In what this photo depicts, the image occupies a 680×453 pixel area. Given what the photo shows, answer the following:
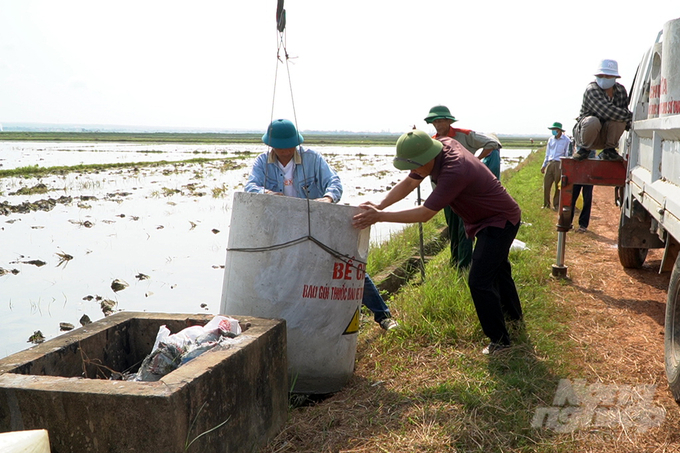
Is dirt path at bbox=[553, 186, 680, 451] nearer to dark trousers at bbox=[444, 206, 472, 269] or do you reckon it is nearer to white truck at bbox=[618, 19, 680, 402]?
white truck at bbox=[618, 19, 680, 402]

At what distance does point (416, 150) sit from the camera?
11.9ft

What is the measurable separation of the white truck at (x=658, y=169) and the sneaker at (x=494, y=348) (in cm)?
97

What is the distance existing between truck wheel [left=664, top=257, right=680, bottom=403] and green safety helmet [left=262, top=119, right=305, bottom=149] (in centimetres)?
241

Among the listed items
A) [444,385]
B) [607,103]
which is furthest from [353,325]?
[607,103]

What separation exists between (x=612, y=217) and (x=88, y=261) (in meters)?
8.36

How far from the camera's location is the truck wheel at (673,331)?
3281mm

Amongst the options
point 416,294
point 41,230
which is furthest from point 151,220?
point 416,294

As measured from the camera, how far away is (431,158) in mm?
3658

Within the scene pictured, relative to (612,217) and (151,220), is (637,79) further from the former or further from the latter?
(151,220)

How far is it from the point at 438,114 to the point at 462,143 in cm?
44

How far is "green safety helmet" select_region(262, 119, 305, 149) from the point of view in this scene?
4.10m

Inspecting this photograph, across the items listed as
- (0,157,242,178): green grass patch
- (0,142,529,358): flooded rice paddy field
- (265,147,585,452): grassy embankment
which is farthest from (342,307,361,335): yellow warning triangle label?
(0,157,242,178): green grass patch

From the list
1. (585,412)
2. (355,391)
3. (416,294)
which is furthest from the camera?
(416,294)

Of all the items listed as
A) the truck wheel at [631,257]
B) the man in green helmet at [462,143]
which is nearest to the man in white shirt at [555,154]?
the truck wheel at [631,257]
